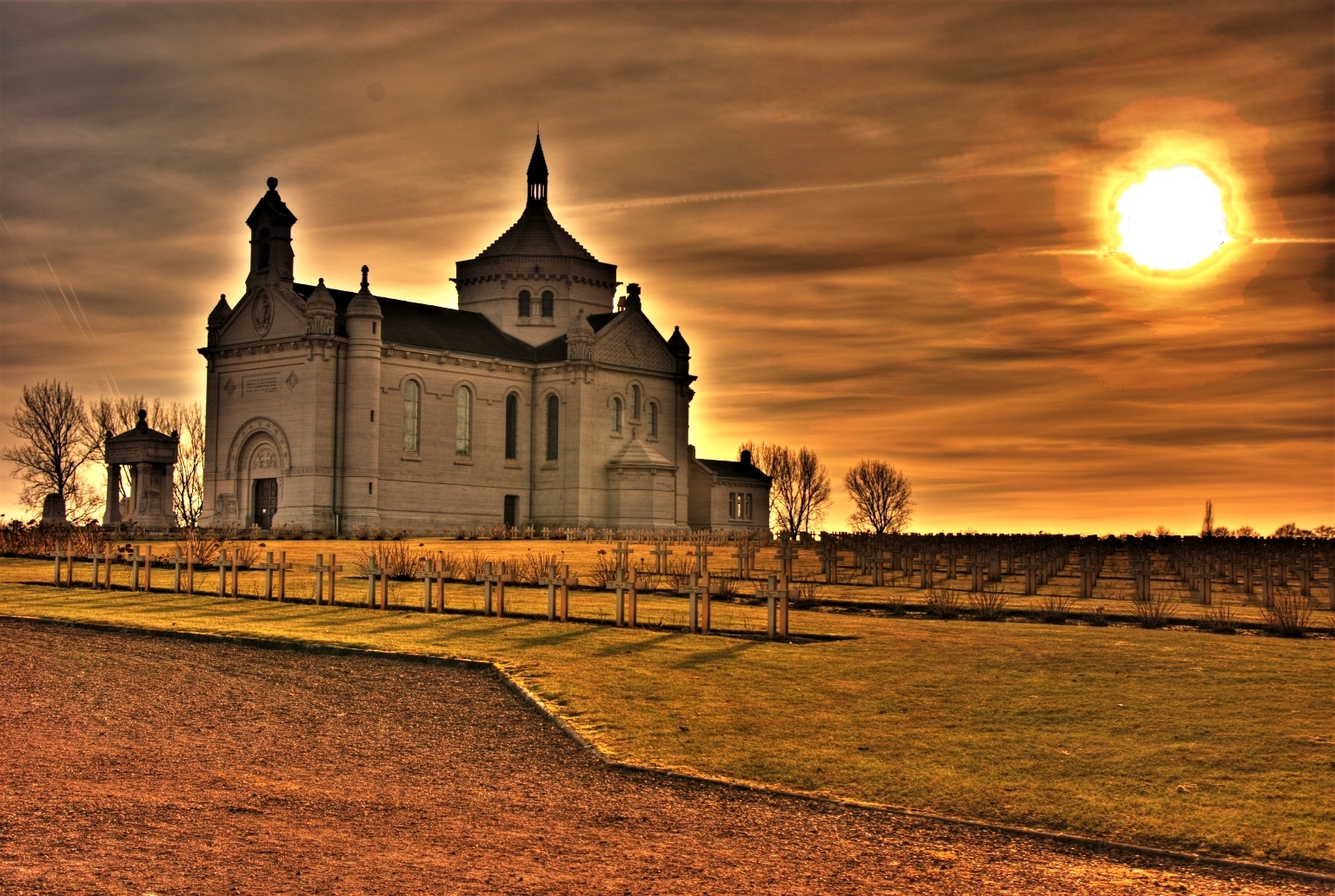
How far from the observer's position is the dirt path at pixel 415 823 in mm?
7984

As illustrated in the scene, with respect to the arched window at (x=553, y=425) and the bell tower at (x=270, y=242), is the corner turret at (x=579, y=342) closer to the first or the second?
the arched window at (x=553, y=425)

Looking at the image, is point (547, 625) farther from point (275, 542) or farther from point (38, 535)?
point (275, 542)

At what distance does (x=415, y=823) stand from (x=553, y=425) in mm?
65955

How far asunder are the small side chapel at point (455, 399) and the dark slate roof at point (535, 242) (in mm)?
97

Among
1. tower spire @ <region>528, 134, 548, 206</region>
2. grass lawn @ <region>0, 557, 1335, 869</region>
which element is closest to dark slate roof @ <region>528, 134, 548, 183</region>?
tower spire @ <region>528, 134, 548, 206</region>

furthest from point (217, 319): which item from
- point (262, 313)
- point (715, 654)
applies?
point (715, 654)

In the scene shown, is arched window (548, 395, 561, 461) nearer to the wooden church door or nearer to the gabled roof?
the gabled roof

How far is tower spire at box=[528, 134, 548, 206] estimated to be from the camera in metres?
83.8

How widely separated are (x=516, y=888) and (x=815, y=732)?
484cm

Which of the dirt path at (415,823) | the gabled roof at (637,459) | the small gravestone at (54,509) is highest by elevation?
the gabled roof at (637,459)

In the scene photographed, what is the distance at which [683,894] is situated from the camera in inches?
305

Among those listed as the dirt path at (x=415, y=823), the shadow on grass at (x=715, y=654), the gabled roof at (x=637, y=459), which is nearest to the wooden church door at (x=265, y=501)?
the gabled roof at (x=637, y=459)

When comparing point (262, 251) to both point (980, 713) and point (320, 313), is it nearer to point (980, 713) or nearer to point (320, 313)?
point (320, 313)

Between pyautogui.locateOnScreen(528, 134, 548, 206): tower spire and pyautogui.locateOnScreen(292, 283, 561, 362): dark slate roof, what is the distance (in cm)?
932
